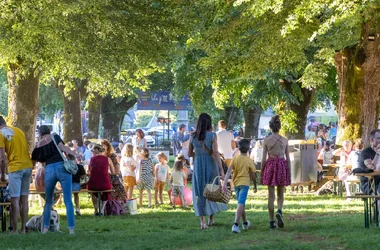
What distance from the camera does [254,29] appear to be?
2477 centimetres

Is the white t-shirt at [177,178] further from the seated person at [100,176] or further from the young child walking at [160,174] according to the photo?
the seated person at [100,176]

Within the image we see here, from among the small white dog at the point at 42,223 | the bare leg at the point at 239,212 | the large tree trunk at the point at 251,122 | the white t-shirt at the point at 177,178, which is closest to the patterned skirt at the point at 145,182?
the white t-shirt at the point at 177,178

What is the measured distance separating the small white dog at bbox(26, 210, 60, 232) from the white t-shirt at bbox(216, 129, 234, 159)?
10.3 metres

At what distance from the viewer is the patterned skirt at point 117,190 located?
69.3 feet

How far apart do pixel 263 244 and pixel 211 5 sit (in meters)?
12.5

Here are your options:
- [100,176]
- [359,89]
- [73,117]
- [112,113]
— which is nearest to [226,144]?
[359,89]

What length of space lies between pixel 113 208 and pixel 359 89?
806cm

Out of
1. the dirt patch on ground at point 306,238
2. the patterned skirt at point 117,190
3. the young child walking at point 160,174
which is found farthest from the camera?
the young child walking at point 160,174

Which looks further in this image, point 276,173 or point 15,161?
point 276,173

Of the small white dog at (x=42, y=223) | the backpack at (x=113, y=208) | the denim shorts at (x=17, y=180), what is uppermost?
the denim shorts at (x=17, y=180)

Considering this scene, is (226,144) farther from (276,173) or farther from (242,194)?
(242,194)

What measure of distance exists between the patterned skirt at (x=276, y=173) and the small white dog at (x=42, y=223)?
3.36 meters

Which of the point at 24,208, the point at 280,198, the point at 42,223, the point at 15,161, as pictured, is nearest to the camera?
the point at 15,161

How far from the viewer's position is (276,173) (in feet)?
52.0
